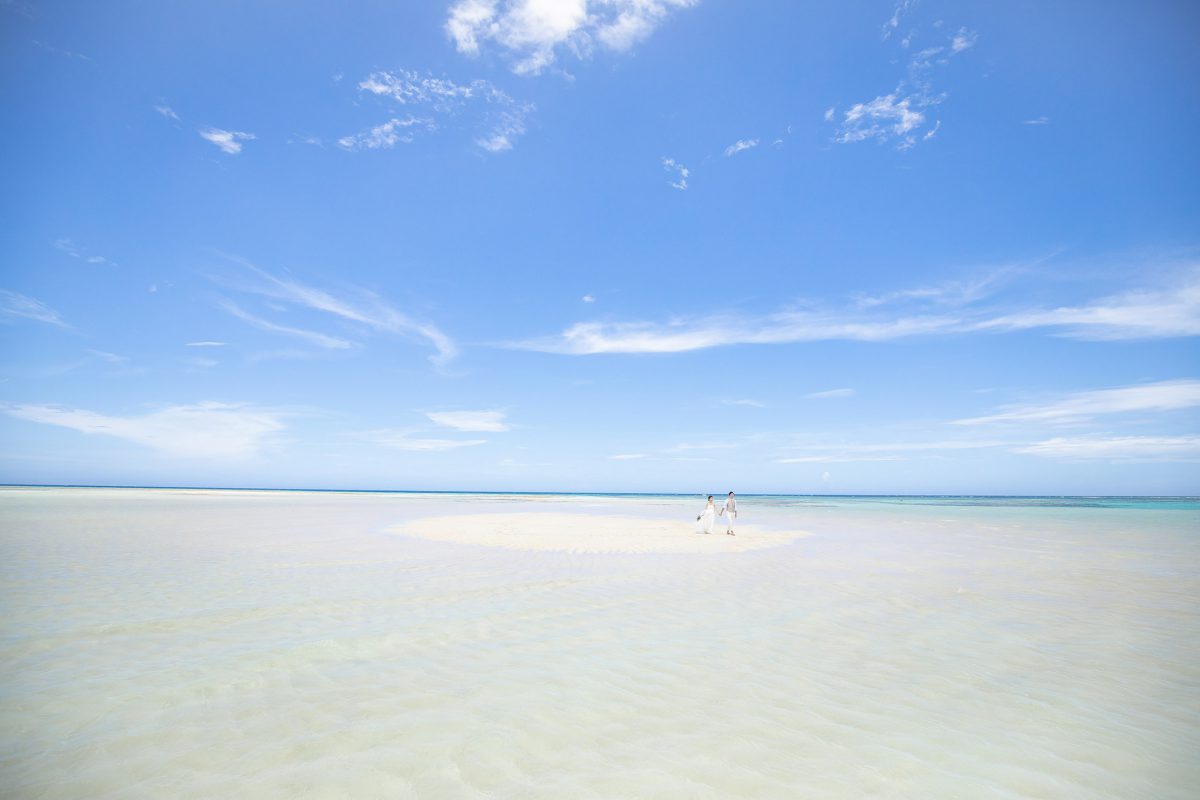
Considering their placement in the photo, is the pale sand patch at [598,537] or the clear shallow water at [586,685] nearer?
the clear shallow water at [586,685]

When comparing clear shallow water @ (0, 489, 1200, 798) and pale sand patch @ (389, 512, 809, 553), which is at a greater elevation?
pale sand patch @ (389, 512, 809, 553)

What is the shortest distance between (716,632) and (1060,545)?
24344 mm

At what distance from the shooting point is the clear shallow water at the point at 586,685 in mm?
5168

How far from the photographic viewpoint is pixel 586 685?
733 cm

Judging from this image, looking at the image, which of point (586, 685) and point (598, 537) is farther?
point (598, 537)

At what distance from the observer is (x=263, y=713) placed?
6328mm

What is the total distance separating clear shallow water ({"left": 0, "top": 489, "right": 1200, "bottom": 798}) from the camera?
5.17 meters

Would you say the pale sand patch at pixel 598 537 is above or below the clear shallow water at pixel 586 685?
above

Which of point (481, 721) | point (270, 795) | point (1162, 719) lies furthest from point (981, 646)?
point (270, 795)

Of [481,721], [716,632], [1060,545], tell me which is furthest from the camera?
[1060,545]

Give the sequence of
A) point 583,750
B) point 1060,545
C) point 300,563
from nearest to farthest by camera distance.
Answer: point 583,750 → point 300,563 → point 1060,545

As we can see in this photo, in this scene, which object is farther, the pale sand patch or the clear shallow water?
the pale sand patch

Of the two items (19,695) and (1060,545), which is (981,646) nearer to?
(19,695)

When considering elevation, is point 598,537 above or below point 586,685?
above
